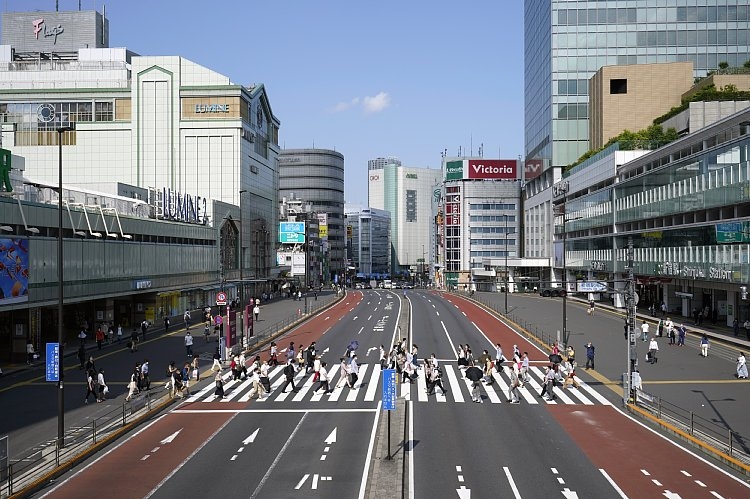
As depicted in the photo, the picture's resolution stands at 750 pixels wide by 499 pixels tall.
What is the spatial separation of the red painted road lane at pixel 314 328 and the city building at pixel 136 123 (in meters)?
18.3

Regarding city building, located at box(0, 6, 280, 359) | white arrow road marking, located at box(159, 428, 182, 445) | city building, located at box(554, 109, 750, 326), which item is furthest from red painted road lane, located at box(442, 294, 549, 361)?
city building, located at box(0, 6, 280, 359)

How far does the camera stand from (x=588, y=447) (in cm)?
2333

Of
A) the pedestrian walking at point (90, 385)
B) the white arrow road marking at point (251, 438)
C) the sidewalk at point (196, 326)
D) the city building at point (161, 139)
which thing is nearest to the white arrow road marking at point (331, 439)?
the white arrow road marking at point (251, 438)

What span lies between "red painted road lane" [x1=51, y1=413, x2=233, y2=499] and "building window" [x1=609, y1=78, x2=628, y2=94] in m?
78.7

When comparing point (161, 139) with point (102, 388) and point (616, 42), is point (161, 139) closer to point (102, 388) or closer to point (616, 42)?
point (616, 42)

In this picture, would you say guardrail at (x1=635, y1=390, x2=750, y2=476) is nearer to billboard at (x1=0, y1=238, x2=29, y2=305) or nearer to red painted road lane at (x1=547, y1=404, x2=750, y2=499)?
red painted road lane at (x1=547, y1=404, x2=750, y2=499)

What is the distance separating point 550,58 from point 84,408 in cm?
8954

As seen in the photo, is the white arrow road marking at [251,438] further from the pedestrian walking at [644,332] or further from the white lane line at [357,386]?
the pedestrian walking at [644,332]

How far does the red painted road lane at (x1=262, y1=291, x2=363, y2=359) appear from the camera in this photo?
50.8 metres

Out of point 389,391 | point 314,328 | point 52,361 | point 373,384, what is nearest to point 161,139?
point 314,328

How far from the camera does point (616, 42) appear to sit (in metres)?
101

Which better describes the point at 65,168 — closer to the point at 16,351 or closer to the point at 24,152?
the point at 24,152

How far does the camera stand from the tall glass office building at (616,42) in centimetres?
9762

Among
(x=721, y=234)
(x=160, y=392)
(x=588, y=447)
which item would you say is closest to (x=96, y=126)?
(x=160, y=392)
